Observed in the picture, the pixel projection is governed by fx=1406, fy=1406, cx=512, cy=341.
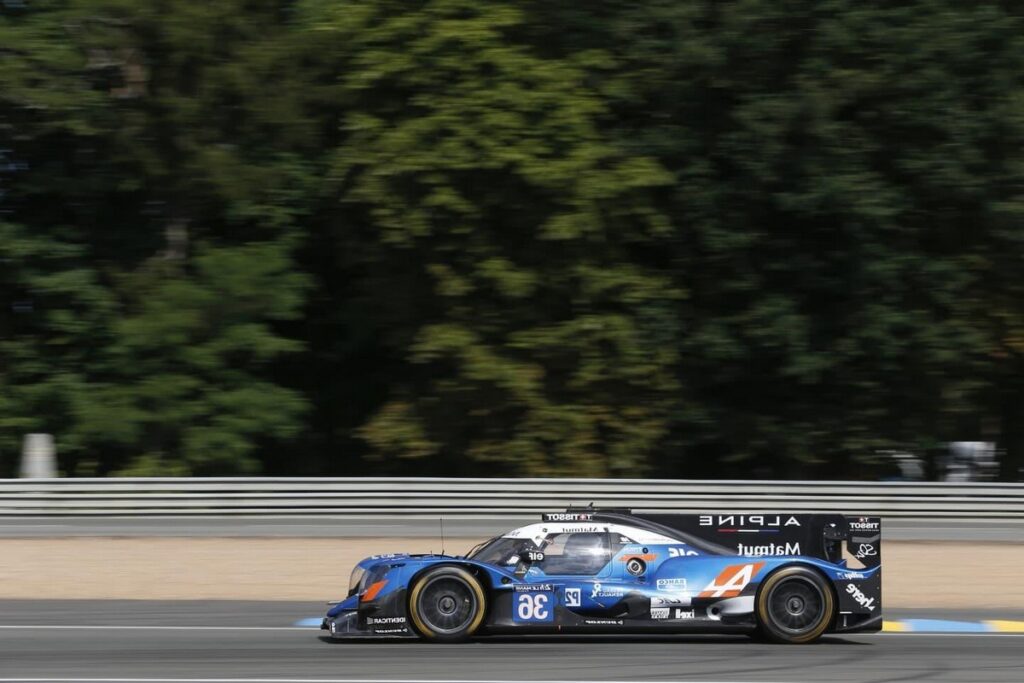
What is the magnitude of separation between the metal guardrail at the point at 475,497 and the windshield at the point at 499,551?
21.6 feet

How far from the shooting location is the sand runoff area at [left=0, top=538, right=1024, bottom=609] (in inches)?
578

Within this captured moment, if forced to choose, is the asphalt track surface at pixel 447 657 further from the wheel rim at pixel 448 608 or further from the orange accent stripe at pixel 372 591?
the orange accent stripe at pixel 372 591

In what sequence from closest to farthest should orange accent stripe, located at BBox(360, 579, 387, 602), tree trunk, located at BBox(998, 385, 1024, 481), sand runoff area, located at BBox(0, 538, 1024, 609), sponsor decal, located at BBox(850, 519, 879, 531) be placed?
orange accent stripe, located at BBox(360, 579, 387, 602)
sponsor decal, located at BBox(850, 519, 879, 531)
sand runoff area, located at BBox(0, 538, 1024, 609)
tree trunk, located at BBox(998, 385, 1024, 481)

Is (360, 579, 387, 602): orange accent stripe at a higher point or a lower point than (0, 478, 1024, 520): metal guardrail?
lower

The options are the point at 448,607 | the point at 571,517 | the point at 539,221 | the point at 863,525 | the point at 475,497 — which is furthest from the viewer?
the point at 539,221

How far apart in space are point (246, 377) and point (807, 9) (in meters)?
10.5

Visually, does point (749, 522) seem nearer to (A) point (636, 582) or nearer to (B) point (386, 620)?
(A) point (636, 582)

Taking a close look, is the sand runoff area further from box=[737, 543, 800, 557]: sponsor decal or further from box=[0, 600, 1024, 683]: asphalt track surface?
box=[737, 543, 800, 557]: sponsor decal

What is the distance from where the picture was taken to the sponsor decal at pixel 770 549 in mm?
11258

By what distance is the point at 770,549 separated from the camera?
37.0 ft

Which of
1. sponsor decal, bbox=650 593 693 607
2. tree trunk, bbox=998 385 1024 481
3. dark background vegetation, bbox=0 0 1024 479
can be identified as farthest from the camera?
tree trunk, bbox=998 385 1024 481

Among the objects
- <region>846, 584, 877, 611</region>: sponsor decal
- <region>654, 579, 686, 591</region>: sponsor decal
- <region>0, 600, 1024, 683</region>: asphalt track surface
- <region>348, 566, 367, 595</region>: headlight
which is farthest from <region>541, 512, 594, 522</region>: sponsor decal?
<region>846, 584, 877, 611</region>: sponsor decal

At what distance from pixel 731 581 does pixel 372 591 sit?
2.83m

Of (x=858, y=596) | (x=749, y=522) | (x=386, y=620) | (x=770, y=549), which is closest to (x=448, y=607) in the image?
(x=386, y=620)
